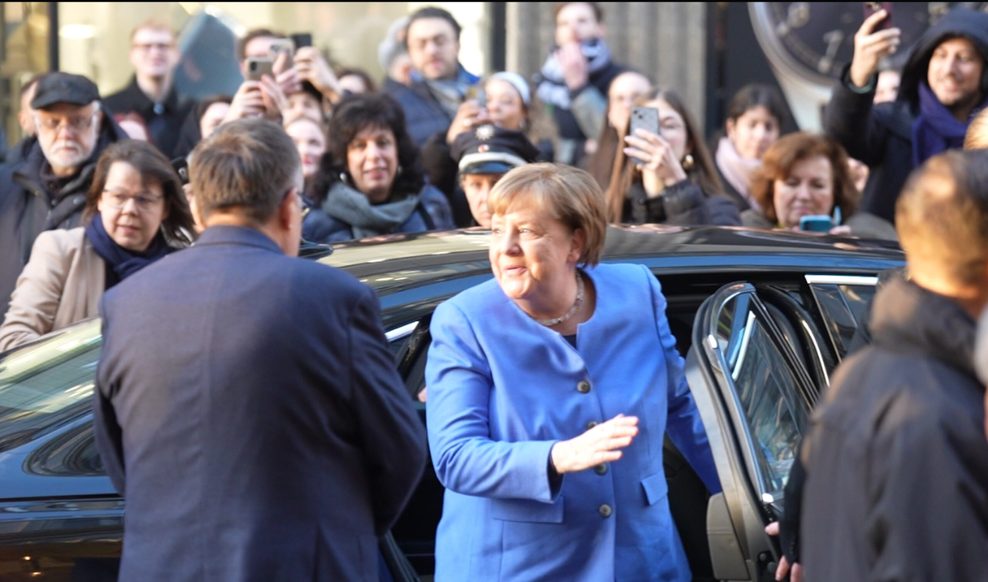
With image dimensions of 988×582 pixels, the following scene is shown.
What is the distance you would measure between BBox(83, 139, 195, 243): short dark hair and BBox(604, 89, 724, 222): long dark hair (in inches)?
66.4

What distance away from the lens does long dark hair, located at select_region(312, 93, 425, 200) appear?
647 cm

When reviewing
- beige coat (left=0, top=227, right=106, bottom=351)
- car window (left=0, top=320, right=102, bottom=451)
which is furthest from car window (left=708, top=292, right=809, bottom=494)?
beige coat (left=0, top=227, right=106, bottom=351)

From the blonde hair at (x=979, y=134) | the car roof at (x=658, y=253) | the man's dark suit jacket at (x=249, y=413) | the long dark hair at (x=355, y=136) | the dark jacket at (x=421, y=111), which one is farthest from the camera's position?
the dark jacket at (x=421, y=111)

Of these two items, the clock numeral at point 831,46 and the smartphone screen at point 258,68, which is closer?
the smartphone screen at point 258,68

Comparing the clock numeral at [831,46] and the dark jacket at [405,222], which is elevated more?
the clock numeral at [831,46]

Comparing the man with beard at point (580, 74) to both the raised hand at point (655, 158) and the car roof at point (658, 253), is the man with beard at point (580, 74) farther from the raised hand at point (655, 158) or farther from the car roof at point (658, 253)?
the car roof at point (658, 253)

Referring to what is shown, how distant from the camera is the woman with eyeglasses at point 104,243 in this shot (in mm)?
5469

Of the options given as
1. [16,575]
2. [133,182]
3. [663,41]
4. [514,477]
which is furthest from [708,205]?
[663,41]

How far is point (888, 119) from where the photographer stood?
693cm

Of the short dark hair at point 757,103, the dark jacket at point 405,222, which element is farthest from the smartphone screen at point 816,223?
the short dark hair at point 757,103

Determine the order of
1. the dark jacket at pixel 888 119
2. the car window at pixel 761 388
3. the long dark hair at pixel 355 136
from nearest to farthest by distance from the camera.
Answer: the car window at pixel 761 388 → the long dark hair at pixel 355 136 → the dark jacket at pixel 888 119

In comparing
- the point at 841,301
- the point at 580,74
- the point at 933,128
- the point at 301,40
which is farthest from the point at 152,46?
the point at 841,301

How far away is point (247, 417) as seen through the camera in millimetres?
3129

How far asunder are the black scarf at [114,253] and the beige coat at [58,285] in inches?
1.1
